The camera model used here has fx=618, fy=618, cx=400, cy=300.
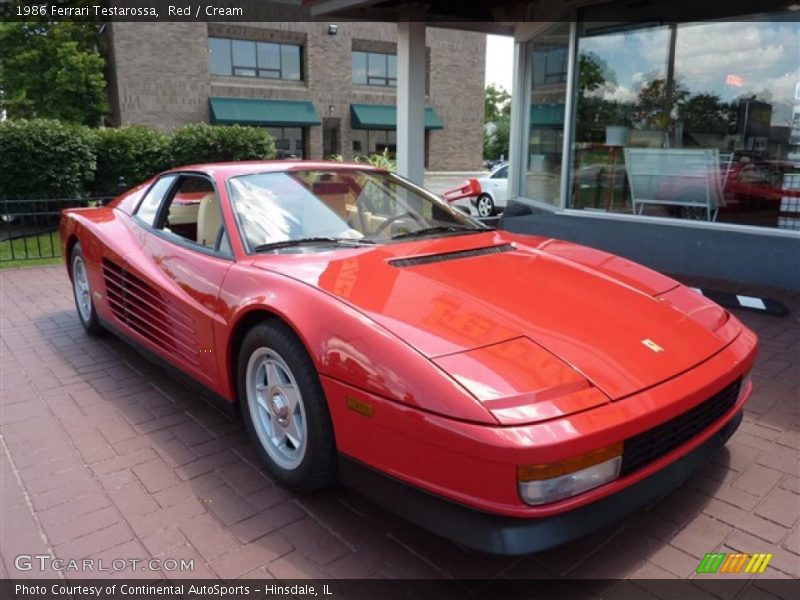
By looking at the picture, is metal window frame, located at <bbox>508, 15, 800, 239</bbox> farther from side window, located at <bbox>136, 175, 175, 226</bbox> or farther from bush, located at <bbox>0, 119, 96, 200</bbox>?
bush, located at <bbox>0, 119, 96, 200</bbox>

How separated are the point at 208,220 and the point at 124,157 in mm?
10053

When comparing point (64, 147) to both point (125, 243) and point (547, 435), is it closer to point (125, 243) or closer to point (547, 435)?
point (125, 243)

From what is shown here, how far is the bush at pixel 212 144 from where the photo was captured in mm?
13250

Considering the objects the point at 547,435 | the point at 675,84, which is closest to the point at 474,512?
the point at 547,435

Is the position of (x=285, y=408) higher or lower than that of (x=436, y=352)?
lower

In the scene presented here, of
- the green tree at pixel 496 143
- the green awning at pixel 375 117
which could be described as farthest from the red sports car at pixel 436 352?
the green tree at pixel 496 143

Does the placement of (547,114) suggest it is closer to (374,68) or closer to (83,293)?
(83,293)

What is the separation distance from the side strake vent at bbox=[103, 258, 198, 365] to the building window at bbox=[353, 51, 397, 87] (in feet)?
100

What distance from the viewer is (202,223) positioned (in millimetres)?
3674

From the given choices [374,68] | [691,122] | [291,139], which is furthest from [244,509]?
[374,68]

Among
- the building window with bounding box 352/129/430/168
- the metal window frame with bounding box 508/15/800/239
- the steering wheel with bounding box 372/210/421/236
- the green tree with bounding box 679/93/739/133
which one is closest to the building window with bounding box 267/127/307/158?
the building window with bounding box 352/129/430/168

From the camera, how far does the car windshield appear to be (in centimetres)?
314

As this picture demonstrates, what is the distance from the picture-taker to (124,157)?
12328 mm

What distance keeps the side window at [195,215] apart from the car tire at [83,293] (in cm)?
115
